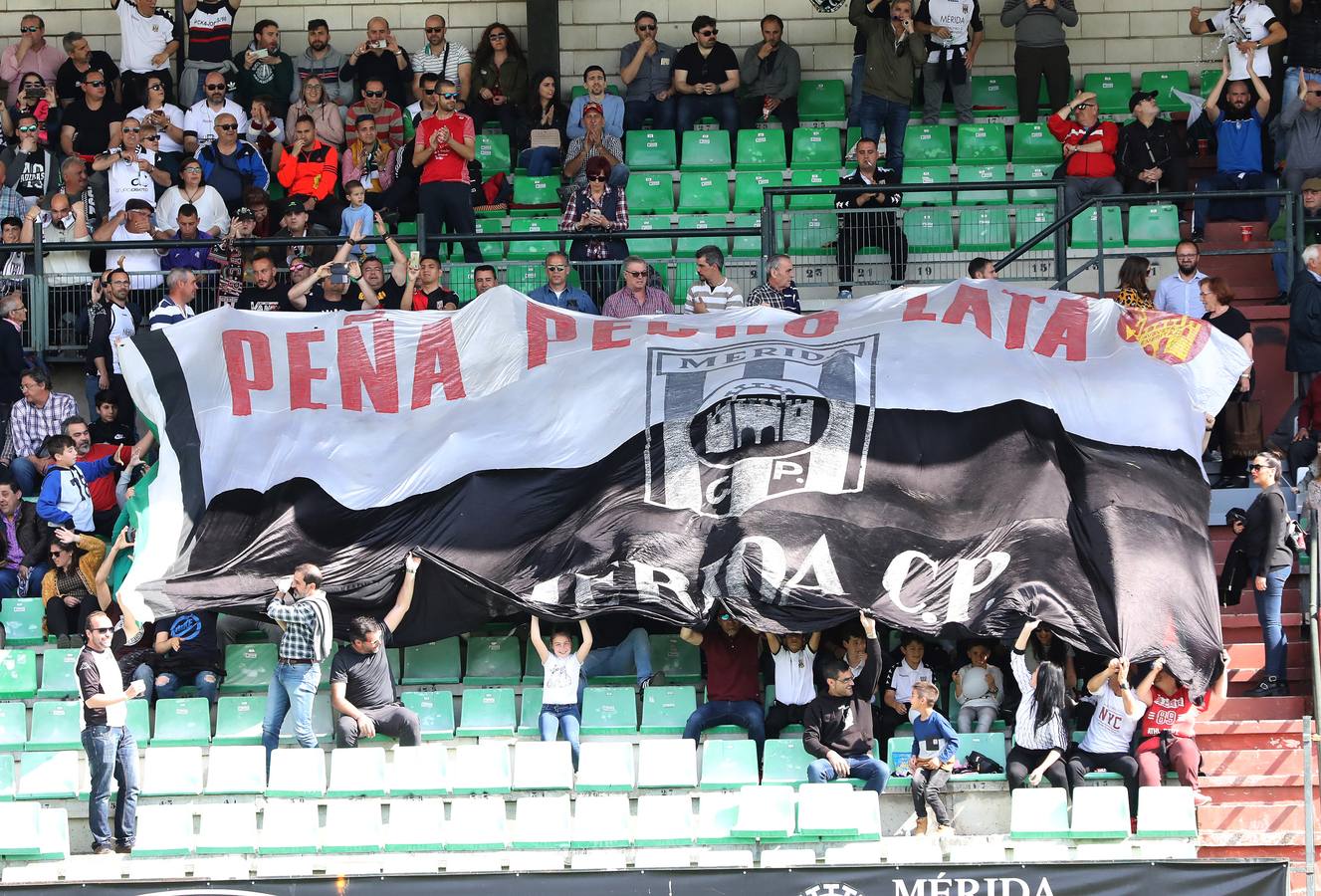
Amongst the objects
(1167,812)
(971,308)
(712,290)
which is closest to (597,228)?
(712,290)

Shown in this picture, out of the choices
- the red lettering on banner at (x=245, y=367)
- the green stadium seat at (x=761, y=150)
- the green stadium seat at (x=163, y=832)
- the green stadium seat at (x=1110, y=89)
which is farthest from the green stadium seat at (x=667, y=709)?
the green stadium seat at (x=1110, y=89)

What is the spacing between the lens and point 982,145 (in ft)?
73.4

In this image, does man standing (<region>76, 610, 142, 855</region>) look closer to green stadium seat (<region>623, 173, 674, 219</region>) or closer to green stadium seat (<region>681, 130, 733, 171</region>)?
green stadium seat (<region>623, 173, 674, 219</region>)

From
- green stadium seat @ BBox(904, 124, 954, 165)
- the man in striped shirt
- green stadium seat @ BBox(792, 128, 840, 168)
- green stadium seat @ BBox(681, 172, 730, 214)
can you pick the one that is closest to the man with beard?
green stadium seat @ BBox(904, 124, 954, 165)

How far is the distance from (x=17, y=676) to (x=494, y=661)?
369 centimetres

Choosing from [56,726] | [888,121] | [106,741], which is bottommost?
[56,726]

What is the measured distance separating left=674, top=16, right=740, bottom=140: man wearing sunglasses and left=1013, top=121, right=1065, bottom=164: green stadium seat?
2.87 m

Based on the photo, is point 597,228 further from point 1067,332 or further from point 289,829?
point 289,829

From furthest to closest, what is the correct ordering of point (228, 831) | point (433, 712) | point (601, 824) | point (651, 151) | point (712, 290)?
point (651, 151) → point (712, 290) → point (433, 712) → point (601, 824) → point (228, 831)

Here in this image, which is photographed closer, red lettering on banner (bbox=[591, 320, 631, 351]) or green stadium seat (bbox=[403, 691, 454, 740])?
green stadium seat (bbox=[403, 691, 454, 740])

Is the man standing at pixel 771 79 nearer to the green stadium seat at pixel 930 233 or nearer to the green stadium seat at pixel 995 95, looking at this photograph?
the green stadium seat at pixel 995 95

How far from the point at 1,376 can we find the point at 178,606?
14.1 ft

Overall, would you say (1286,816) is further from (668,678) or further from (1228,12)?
(1228,12)

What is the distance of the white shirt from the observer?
16406 mm
